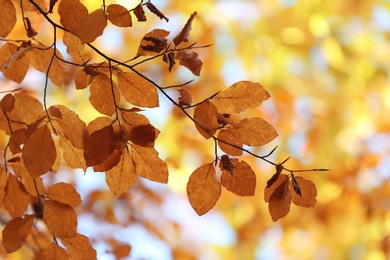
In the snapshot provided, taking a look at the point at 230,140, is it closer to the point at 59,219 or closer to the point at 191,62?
the point at 191,62

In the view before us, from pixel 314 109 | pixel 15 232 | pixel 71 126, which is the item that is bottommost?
pixel 15 232

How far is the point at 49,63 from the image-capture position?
815mm

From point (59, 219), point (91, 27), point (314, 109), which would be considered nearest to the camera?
point (91, 27)

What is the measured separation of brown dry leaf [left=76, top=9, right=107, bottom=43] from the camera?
67cm

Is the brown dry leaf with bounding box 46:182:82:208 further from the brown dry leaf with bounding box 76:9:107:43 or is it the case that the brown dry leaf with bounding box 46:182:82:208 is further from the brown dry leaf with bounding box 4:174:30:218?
the brown dry leaf with bounding box 76:9:107:43

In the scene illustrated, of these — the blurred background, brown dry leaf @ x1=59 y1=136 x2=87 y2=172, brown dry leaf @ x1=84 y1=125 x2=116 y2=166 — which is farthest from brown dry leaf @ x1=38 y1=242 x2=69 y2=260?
the blurred background

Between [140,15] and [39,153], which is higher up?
[140,15]

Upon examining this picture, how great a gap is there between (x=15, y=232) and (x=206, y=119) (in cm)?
30

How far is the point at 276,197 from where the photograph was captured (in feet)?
2.35

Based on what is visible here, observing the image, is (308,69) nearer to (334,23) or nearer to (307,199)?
(334,23)

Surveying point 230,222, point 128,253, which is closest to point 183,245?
point 230,222

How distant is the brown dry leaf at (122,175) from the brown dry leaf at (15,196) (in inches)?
6.4

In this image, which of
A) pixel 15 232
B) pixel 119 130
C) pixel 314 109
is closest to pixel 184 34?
pixel 119 130

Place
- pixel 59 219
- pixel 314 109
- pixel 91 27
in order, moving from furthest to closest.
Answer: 1. pixel 314 109
2. pixel 59 219
3. pixel 91 27
